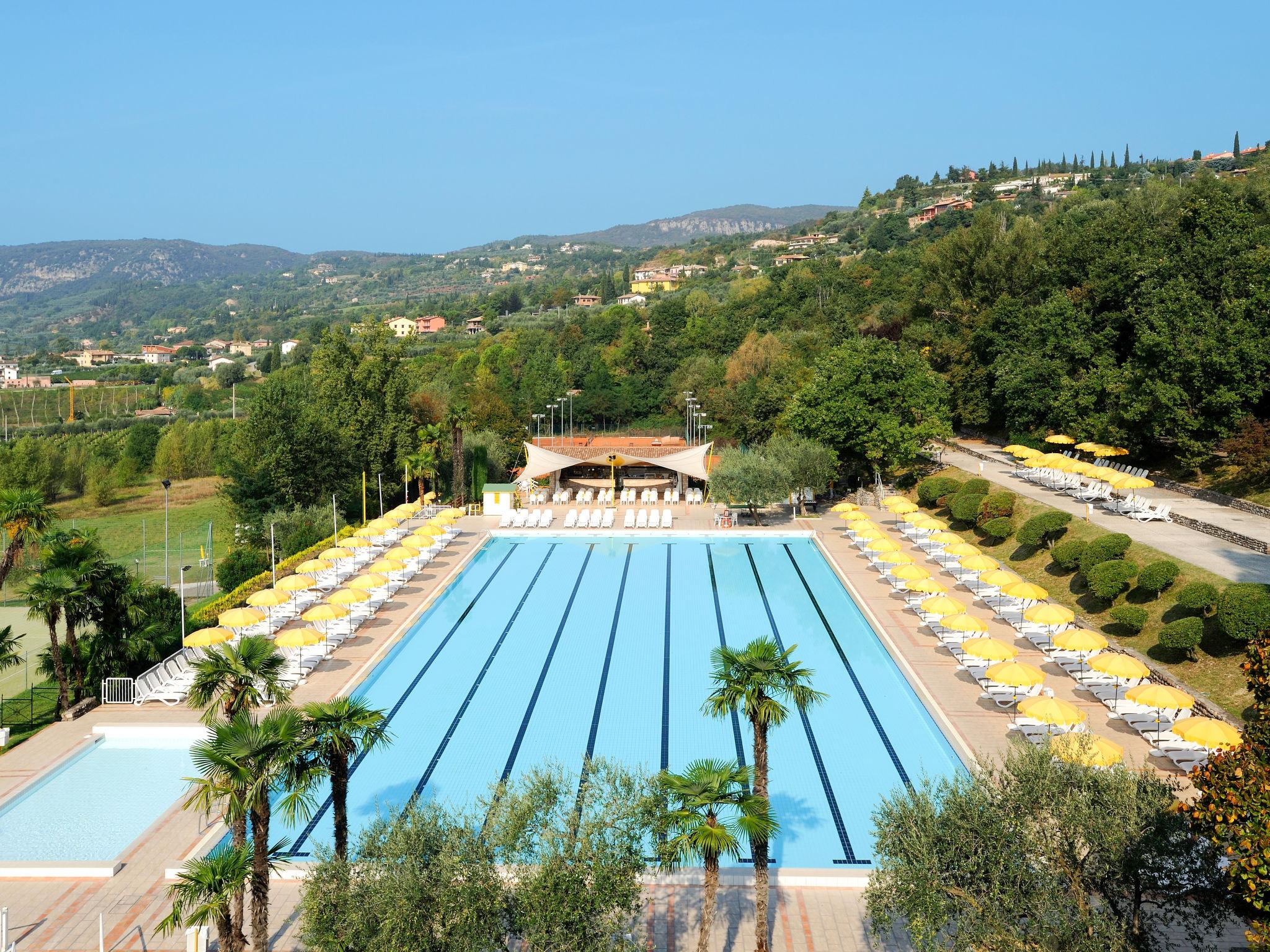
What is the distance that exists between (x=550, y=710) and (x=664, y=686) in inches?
80.4

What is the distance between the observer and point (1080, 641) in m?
15.6

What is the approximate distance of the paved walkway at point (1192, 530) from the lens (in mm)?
18812

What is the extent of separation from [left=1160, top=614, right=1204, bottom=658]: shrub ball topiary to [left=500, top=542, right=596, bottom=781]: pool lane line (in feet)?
32.3

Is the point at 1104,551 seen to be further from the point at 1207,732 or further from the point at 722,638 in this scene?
the point at 1207,732

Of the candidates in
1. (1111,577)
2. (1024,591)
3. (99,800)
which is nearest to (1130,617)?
(1111,577)

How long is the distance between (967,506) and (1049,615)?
31.6 feet

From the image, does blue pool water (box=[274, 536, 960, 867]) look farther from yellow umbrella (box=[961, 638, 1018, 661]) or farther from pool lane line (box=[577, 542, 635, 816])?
yellow umbrella (box=[961, 638, 1018, 661])

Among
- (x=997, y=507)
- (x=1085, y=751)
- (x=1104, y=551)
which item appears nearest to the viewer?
(x=1085, y=751)

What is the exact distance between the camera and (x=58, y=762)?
44.3 feet

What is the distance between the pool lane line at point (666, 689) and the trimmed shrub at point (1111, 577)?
26.0 ft

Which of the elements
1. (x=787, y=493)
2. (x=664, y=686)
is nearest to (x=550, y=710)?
(x=664, y=686)

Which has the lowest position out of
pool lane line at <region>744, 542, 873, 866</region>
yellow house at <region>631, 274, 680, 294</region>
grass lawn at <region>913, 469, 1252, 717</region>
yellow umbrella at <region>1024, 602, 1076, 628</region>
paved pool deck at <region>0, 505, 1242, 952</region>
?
pool lane line at <region>744, 542, 873, 866</region>

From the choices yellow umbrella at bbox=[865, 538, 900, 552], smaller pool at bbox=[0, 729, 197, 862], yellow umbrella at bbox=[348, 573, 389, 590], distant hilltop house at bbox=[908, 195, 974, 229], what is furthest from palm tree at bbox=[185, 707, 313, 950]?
distant hilltop house at bbox=[908, 195, 974, 229]

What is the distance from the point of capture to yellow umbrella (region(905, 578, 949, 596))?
1969 cm
